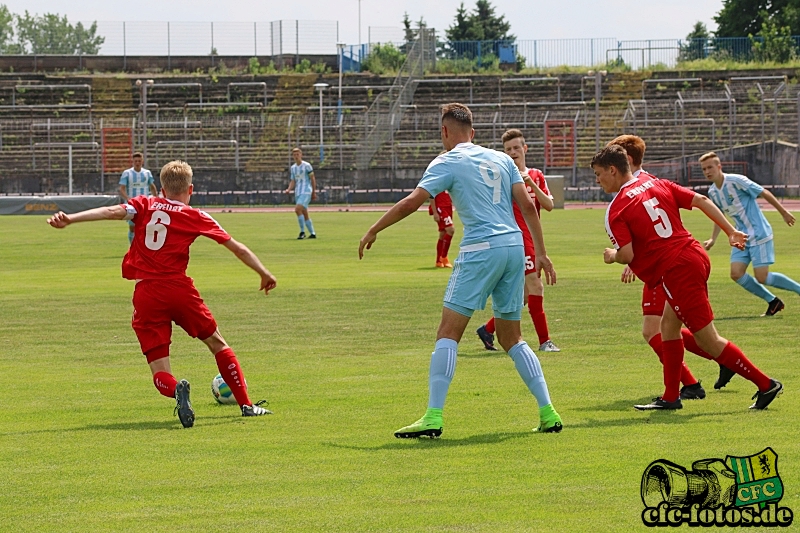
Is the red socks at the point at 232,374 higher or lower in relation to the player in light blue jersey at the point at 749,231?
lower

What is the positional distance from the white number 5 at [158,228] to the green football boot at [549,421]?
2.88 metres

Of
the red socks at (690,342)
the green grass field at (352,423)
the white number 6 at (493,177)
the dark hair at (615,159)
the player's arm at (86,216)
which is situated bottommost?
the green grass field at (352,423)

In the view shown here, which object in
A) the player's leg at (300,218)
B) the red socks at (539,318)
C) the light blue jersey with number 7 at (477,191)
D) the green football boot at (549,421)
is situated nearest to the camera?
the green football boot at (549,421)

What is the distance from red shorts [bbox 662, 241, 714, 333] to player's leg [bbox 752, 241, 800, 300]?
709 centimetres

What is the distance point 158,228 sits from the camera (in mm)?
8141

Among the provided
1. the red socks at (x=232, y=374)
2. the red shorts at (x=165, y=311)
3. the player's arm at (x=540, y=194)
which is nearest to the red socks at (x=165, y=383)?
the red shorts at (x=165, y=311)

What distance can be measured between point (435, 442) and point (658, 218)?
230 cm

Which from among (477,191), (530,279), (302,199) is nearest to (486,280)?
(477,191)

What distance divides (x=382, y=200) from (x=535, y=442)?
4496 centimetres

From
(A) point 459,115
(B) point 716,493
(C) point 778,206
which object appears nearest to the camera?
(B) point 716,493

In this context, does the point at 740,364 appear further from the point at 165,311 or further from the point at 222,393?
the point at 165,311

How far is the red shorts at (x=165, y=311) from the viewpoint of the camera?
813cm

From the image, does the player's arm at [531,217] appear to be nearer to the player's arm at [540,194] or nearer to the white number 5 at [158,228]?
the white number 5 at [158,228]

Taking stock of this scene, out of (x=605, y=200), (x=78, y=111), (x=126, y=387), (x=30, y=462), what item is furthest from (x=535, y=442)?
(x=78, y=111)
